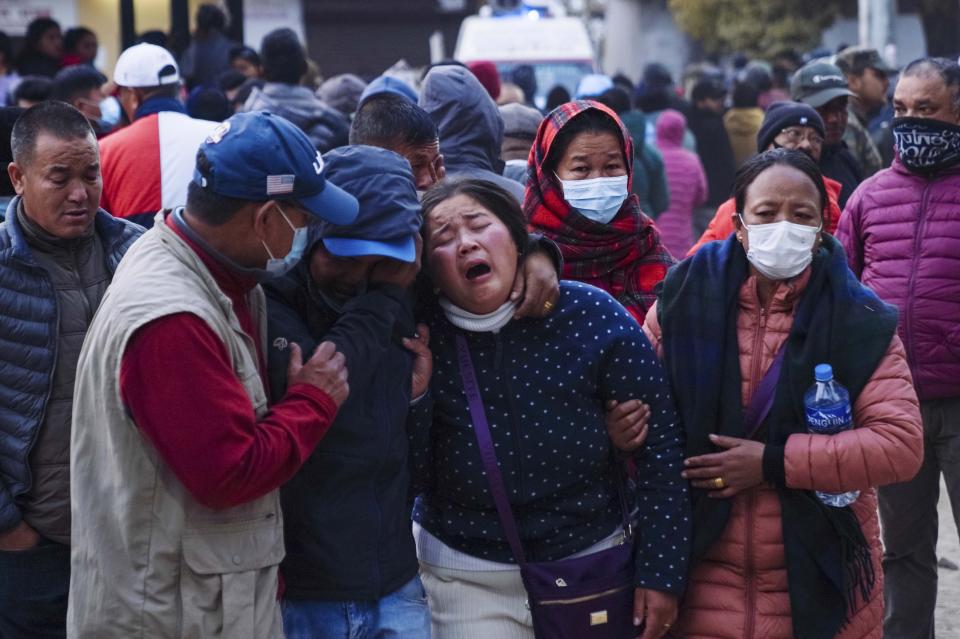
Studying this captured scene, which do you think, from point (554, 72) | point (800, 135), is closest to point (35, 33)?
point (554, 72)

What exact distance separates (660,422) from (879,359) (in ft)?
1.82

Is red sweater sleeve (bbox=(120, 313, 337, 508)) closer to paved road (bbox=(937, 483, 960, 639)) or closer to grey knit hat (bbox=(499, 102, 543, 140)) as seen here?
paved road (bbox=(937, 483, 960, 639))

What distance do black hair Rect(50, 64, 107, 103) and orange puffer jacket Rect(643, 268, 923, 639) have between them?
4.75 metres

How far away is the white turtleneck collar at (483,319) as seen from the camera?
3.26m

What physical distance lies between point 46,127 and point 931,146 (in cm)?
311

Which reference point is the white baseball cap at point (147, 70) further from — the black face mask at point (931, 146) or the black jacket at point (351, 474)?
the black jacket at point (351, 474)

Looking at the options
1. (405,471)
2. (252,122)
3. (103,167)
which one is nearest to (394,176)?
(252,122)

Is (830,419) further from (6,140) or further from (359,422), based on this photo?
(6,140)

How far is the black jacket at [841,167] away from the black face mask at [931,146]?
4.94ft

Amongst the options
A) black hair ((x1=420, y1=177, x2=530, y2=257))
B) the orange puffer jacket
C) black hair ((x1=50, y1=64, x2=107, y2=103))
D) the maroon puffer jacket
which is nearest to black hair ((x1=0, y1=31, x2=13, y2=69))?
black hair ((x1=50, y1=64, x2=107, y2=103))

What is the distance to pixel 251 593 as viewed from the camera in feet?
9.09

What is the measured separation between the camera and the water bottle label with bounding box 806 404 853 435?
3299 millimetres

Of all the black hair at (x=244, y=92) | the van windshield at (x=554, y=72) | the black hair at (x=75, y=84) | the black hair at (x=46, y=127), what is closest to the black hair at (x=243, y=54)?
the black hair at (x=244, y=92)

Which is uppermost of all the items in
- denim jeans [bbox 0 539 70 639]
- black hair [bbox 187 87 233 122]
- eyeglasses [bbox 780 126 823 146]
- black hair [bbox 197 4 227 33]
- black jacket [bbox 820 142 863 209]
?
black hair [bbox 197 4 227 33]
